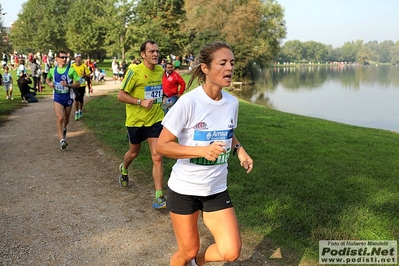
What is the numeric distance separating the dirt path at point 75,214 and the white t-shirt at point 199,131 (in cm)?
132

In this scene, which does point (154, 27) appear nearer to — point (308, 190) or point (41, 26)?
point (41, 26)

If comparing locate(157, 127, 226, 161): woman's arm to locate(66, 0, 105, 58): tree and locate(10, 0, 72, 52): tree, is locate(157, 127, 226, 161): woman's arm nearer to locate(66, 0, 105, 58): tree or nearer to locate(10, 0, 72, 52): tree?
locate(66, 0, 105, 58): tree

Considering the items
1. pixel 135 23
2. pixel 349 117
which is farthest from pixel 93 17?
pixel 349 117

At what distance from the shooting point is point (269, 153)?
808 cm

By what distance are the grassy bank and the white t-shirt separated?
4.89ft

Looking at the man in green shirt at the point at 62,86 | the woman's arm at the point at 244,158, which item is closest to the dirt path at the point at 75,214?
the man in green shirt at the point at 62,86

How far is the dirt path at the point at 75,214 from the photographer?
396 centimetres

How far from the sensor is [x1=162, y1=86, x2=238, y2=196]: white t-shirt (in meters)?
2.77

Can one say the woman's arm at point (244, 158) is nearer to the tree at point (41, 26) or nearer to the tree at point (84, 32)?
the tree at point (84, 32)

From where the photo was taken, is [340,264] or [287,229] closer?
[340,264]

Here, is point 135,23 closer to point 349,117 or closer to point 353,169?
point 349,117

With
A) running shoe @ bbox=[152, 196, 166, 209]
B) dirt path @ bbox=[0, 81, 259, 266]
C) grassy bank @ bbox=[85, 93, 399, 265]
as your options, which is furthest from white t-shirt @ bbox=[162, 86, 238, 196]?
running shoe @ bbox=[152, 196, 166, 209]

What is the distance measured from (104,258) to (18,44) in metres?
70.1

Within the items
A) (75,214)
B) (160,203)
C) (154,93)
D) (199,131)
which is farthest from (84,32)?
(199,131)
